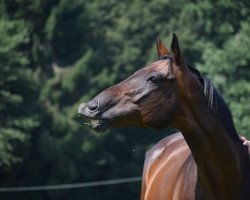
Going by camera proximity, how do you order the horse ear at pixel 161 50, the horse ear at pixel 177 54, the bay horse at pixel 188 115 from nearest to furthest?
the bay horse at pixel 188 115
the horse ear at pixel 177 54
the horse ear at pixel 161 50

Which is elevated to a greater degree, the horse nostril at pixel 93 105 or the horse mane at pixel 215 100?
the horse nostril at pixel 93 105

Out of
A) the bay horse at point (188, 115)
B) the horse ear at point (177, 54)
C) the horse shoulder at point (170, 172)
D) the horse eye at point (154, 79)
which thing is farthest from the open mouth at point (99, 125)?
the horse shoulder at point (170, 172)

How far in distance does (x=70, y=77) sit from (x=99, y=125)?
26.0m

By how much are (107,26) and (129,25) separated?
1181 millimetres

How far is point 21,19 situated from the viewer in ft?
98.1

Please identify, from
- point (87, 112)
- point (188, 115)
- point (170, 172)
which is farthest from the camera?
point (170, 172)

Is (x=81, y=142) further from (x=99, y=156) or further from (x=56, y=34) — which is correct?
(x=56, y=34)

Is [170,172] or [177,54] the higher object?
[177,54]

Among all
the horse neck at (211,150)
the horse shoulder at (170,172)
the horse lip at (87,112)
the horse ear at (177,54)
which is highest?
the horse ear at (177,54)

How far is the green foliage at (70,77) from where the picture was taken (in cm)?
2675

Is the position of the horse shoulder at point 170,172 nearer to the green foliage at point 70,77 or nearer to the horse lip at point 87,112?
the horse lip at point 87,112

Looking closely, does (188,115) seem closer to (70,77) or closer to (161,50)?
(161,50)

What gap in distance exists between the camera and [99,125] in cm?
469

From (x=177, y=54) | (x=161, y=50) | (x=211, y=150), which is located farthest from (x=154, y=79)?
(x=211, y=150)
